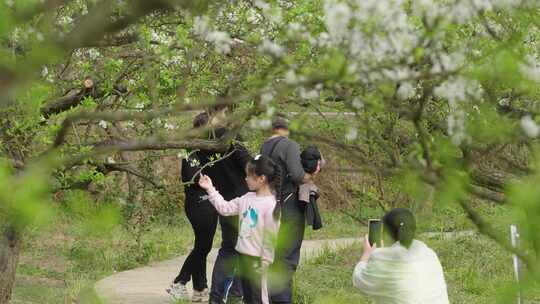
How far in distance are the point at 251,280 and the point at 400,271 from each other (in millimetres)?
2437

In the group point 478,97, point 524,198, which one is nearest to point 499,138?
point 524,198

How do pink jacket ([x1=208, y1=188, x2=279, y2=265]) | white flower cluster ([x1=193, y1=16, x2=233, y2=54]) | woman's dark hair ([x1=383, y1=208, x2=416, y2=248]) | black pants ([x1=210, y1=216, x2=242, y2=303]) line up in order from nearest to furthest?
woman's dark hair ([x1=383, y1=208, x2=416, y2=248]), white flower cluster ([x1=193, y1=16, x2=233, y2=54]), pink jacket ([x1=208, y1=188, x2=279, y2=265]), black pants ([x1=210, y1=216, x2=242, y2=303])

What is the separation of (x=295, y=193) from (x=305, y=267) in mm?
4368

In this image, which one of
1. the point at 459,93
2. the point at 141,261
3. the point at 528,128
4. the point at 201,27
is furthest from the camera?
the point at 141,261

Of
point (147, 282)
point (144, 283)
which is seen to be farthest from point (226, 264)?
point (147, 282)

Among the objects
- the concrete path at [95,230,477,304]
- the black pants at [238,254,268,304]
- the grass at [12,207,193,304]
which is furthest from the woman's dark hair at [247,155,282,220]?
the grass at [12,207,193,304]

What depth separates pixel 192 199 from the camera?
29.8 ft

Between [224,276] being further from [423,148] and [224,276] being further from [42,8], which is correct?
[42,8]

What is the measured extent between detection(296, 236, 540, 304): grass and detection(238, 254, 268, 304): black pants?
1.17m

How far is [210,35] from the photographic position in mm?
6785

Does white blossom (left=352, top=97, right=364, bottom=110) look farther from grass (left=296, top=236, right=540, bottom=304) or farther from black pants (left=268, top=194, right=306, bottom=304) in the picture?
grass (left=296, top=236, right=540, bottom=304)

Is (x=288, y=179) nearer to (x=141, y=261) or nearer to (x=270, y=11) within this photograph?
(x=270, y=11)

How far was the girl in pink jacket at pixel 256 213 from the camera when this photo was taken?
7.85 meters

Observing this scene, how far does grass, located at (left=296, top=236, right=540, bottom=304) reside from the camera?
34.0ft
